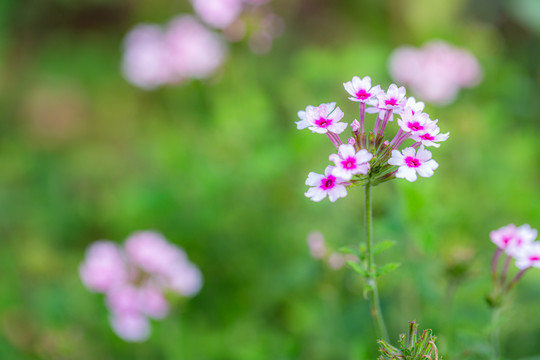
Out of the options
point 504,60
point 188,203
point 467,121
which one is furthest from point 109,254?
point 504,60

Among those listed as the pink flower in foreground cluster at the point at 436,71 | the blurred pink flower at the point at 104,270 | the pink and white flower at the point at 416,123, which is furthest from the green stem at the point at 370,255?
the pink flower in foreground cluster at the point at 436,71

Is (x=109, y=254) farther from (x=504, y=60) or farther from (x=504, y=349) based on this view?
(x=504, y=60)

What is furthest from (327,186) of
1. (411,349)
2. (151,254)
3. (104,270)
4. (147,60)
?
(147,60)

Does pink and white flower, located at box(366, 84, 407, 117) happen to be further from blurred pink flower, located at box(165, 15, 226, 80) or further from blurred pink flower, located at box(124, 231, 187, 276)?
blurred pink flower, located at box(165, 15, 226, 80)

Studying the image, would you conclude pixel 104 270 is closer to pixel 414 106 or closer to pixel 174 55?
pixel 174 55

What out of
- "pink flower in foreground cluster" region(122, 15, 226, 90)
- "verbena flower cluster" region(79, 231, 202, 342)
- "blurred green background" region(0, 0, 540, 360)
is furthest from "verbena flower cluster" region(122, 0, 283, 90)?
"verbena flower cluster" region(79, 231, 202, 342)
